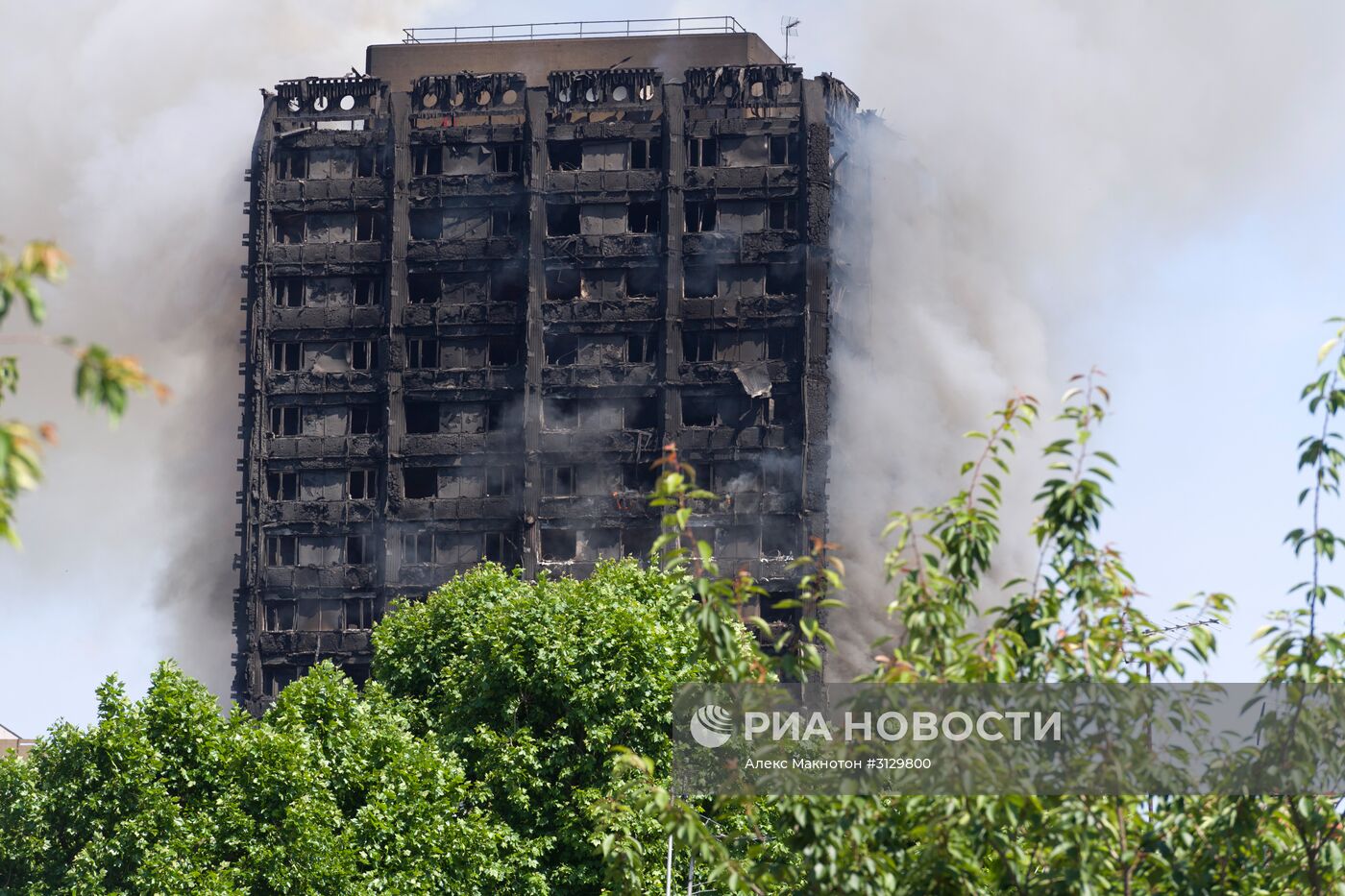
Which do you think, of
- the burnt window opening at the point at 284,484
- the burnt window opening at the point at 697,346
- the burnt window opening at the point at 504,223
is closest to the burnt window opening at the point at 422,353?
the burnt window opening at the point at 504,223

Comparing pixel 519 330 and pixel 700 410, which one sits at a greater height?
pixel 519 330

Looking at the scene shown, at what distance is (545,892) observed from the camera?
200 feet

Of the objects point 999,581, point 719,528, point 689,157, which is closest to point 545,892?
point 719,528

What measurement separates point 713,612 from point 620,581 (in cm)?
5486

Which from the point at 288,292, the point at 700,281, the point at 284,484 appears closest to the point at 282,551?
the point at 284,484

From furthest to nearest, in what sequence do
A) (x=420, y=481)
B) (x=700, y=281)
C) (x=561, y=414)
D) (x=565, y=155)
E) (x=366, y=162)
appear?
1. (x=366, y=162)
2. (x=565, y=155)
3. (x=420, y=481)
4. (x=561, y=414)
5. (x=700, y=281)

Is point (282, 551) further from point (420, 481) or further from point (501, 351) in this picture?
point (501, 351)

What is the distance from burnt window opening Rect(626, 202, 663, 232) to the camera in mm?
112375

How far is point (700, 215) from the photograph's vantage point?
112250mm

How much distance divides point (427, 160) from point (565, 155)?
7155 millimetres

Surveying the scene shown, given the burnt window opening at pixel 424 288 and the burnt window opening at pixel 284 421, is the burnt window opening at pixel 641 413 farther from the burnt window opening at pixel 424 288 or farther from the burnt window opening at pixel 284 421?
the burnt window opening at pixel 284 421

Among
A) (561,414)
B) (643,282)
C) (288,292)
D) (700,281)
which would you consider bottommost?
(561,414)

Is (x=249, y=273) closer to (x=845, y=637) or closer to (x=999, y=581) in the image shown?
(x=845, y=637)

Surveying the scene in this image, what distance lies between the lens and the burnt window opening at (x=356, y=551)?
11238 cm
